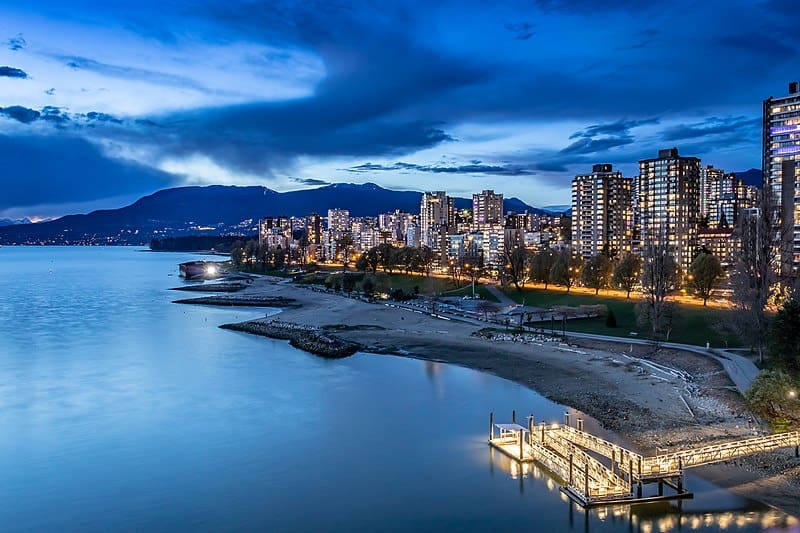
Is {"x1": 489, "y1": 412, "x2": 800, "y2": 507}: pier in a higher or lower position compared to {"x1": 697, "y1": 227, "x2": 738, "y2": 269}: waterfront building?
lower

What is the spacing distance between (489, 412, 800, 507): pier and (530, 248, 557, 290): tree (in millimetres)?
50805

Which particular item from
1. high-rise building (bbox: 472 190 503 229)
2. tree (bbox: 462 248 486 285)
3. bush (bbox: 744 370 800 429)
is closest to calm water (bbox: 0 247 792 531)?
bush (bbox: 744 370 800 429)

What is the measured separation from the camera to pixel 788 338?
26906 mm

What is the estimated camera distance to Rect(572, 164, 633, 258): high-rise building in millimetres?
111938

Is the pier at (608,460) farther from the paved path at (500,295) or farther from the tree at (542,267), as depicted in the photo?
the tree at (542,267)

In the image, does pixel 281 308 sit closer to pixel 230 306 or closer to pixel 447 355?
pixel 230 306

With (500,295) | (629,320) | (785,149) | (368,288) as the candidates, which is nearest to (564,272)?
(500,295)

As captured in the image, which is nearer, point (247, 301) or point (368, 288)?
point (247, 301)

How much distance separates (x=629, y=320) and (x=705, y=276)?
11.0 m

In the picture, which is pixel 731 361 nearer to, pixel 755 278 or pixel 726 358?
pixel 726 358

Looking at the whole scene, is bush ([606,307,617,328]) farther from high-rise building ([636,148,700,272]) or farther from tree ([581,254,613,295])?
high-rise building ([636,148,700,272])

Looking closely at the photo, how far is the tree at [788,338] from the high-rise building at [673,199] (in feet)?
219

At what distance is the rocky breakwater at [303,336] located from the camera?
4442 centimetres

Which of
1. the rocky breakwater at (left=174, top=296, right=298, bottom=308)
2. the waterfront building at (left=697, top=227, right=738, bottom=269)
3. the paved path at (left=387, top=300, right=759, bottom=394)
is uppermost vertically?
the waterfront building at (left=697, top=227, right=738, bottom=269)
